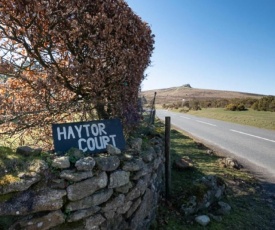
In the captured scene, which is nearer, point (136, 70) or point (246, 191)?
point (136, 70)

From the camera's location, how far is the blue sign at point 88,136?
3.59 metres

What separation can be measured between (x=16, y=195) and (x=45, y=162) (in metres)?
0.47

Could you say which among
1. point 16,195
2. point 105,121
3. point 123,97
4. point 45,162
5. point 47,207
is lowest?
point 47,207

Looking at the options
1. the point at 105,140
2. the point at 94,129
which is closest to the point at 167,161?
the point at 105,140

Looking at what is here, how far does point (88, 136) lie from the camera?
12.5 feet

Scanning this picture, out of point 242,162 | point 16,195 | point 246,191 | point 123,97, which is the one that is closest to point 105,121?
point 123,97

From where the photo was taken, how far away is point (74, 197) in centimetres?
301

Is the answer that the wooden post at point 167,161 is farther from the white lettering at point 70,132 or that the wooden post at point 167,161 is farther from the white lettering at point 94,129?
the white lettering at point 70,132

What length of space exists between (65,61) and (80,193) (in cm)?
212

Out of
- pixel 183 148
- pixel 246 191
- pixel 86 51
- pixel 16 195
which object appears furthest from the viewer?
pixel 183 148

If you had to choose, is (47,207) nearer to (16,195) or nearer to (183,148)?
(16,195)

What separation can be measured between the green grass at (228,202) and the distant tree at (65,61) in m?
2.12

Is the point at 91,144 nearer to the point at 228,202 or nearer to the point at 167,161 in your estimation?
the point at 167,161

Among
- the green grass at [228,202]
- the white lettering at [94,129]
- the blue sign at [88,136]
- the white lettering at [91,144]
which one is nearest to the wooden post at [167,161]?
the green grass at [228,202]
